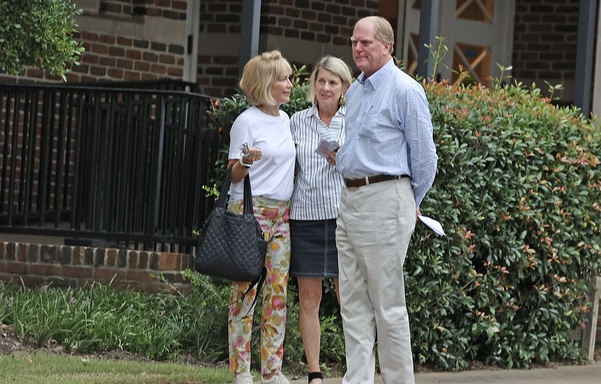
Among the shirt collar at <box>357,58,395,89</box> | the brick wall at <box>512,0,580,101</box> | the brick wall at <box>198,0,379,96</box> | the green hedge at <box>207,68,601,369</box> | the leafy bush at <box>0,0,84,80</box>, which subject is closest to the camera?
the shirt collar at <box>357,58,395,89</box>

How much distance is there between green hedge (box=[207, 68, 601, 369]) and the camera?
27.9 ft

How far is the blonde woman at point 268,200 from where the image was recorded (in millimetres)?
7199

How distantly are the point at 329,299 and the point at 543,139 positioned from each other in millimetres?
1880

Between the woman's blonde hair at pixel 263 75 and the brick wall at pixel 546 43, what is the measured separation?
7503mm

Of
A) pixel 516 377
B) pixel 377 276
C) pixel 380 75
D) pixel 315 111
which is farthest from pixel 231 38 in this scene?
pixel 377 276

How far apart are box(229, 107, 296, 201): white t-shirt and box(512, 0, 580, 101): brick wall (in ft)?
24.6

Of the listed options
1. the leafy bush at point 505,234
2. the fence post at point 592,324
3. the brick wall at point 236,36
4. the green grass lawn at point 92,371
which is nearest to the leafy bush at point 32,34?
the green grass lawn at point 92,371

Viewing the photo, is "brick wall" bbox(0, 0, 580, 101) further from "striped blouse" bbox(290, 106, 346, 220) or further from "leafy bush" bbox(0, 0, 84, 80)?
"striped blouse" bbox(290, 106, 346, 220)

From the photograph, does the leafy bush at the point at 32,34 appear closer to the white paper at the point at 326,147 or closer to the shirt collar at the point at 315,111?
the shirt collar at the point at 315,111

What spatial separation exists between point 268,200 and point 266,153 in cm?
26

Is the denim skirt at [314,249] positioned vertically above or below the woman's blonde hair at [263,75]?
below

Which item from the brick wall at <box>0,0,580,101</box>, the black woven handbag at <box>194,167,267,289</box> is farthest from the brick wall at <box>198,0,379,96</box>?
the black woven handbag at <box>194,167,267,289</box>

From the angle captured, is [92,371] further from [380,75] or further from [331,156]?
[380,75]

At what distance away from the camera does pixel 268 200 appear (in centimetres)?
725
